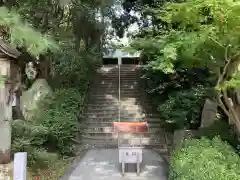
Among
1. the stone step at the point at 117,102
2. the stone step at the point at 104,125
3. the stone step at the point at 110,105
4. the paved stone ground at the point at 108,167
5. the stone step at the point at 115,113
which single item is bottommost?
the paved stone ground at the point at 108,167

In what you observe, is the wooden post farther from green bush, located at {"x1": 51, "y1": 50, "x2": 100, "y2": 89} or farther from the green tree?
green bush, located at {"x1": 51, "y1": 50, "x2": 100, "y2": 89}

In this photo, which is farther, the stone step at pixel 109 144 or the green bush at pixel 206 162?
the stone step at pixel 109 144

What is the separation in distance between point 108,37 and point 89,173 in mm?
13751

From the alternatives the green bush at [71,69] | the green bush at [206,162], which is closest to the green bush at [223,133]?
the green bush at [206,162]

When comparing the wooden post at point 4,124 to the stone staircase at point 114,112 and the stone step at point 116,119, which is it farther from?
the stone step at point 116,119

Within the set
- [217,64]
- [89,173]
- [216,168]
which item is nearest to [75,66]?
[89,173]

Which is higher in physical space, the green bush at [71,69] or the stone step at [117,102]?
the green bush at [71,69]

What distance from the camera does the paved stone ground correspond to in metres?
7.88

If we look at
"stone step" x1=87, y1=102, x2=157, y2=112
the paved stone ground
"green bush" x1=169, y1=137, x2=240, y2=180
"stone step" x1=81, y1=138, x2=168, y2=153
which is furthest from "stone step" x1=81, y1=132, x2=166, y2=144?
"green bush" x1=169, y1=137, x2=240, y2=180

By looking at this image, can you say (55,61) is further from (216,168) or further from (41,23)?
(216,168)

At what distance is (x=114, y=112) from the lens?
44.5 ft

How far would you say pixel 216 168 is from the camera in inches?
220

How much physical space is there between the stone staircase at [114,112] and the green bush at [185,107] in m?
1.27

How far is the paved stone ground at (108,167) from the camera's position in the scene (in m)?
7.88
